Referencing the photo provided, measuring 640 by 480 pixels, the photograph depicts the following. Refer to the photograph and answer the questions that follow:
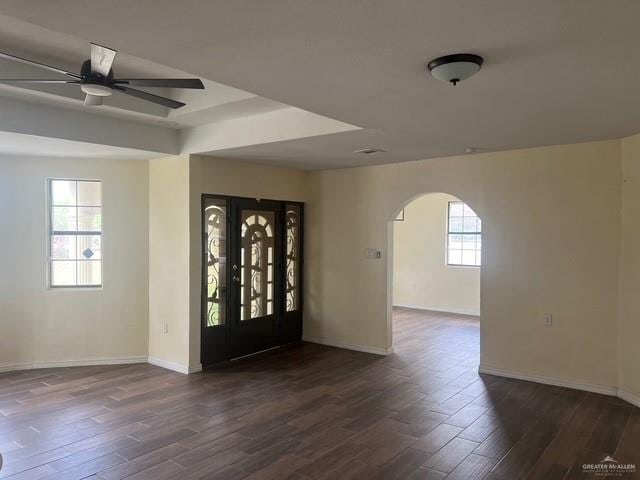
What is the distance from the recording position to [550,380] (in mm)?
4531

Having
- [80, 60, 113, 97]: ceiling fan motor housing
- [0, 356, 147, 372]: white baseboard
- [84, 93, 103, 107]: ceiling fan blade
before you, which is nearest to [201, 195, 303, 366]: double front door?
[0, 356, 147, 372]: white baseboard

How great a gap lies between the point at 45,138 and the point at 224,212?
1.92 metres

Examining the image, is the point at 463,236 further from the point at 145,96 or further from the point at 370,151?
the point at 145,96

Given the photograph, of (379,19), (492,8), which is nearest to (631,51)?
(492,8)

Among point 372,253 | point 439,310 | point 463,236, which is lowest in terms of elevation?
point 439,310

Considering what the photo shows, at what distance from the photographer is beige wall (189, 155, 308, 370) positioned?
495 cm

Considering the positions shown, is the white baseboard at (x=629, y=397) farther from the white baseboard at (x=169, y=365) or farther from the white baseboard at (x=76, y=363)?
the white baseboard at (x=76, y=363)

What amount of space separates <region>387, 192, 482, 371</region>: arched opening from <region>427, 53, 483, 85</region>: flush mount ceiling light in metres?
5.29

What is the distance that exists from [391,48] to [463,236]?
22.2ft

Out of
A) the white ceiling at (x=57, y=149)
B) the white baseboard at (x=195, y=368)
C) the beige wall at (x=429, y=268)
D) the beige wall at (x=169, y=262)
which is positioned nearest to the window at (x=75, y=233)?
the white ceiling at (x=57, y=149)

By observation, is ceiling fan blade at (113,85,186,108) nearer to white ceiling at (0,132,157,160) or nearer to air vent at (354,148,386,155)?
white ceiling at (0,132,157,160)

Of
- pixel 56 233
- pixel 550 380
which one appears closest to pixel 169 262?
pixel 56 233

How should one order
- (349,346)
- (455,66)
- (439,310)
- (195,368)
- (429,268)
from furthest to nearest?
(429,268) < (439,310) < (349,346) < (195,368) < (455,66)

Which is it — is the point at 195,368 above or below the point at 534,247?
below
